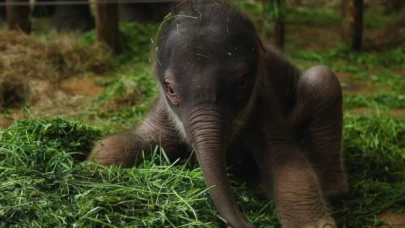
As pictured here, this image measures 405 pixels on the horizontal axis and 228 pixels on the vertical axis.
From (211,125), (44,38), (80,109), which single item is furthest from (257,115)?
(44,38)

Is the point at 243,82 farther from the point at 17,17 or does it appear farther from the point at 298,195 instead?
the point at 17,17

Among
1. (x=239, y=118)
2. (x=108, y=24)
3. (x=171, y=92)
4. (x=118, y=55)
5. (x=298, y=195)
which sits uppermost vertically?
(x=171, y=92)

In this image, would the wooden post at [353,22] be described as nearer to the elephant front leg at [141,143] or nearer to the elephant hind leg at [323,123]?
the elephant hind leg at [323,123]

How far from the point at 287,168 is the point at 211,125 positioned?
0.74m

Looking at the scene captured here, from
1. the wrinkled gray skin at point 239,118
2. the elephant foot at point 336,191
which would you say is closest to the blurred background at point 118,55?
the wrinkled gray skin at point 239,118

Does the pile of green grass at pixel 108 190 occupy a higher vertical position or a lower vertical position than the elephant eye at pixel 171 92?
lower

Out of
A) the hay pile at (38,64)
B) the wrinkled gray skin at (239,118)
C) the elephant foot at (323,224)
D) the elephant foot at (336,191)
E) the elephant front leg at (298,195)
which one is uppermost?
the wrinkled gray skin at (239,118)

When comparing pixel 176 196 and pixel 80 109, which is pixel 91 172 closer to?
pixel 176 196

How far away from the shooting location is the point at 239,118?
179 inches

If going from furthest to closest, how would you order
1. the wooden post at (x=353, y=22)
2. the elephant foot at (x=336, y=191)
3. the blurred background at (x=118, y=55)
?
the wooden post at (x=353, y=22)
the blurred background at (x=118, y=55)
the elephant foot at (x=336, y=191)

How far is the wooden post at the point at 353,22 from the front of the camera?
10.9m

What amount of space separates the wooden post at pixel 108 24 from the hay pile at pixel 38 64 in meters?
0.25

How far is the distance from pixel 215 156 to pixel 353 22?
7.41 metres

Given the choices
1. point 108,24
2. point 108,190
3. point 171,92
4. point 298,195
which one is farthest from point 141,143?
point 108,24
